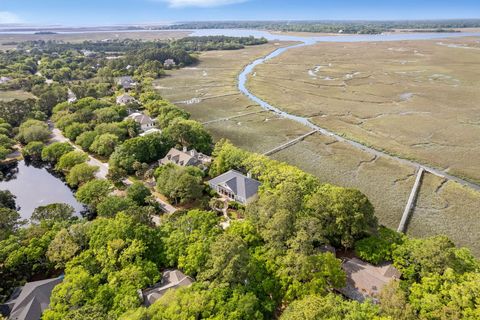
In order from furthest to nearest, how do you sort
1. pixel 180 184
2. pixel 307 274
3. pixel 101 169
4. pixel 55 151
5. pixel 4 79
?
pixel 4 79 < pixel 55 151 < pixel 101 169 < pixel 180 184 < pixel 307 274

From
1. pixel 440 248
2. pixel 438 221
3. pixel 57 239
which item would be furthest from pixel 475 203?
pixel 57 239

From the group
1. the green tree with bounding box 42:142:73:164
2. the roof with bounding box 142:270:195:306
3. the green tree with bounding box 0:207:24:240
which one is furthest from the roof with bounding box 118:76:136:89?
the roof with bounding box 142:270:195:306

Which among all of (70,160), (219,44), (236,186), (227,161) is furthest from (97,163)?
(219,44)

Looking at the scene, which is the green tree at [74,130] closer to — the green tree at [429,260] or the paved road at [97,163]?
the paved road at [97,163]

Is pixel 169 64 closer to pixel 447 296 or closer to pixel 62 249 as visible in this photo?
pixel 62 249

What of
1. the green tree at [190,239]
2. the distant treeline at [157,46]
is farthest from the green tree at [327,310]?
the distant treeline at [157,46]

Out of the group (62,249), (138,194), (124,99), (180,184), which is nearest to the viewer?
(62,249)
